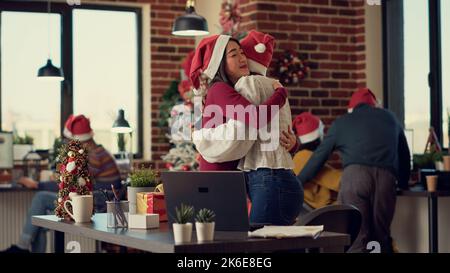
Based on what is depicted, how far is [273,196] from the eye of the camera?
381 centimetres

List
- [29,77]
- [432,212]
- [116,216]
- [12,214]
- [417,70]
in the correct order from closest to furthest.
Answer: [116,216] < [432,212] < [417,70] < [12,214] < [29,77]

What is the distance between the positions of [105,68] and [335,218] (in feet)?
19.4

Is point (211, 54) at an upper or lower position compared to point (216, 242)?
upper

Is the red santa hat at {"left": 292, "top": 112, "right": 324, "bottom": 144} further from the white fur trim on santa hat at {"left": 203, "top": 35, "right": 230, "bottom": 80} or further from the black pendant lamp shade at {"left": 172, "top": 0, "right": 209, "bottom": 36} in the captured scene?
the white fur trim on santa hat at {"left": 203, "top": 35, "right": 230, "bottom": 80}

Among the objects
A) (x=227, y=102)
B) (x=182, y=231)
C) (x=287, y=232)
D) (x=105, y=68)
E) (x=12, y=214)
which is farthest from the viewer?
(x=105, y=68)

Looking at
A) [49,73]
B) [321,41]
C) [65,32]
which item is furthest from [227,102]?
[65,32]

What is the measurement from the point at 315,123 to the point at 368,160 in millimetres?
655

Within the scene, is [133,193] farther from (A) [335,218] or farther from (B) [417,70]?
(B) [417,70]

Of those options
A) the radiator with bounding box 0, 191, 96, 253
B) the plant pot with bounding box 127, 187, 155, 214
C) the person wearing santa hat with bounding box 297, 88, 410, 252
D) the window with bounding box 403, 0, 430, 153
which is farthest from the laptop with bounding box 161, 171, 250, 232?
the radiator with bounding box 0, 191, 96, 253

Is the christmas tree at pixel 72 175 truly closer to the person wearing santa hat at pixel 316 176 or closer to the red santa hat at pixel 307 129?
the person wearing santa hat at pixel 316 176

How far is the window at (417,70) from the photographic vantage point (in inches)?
299

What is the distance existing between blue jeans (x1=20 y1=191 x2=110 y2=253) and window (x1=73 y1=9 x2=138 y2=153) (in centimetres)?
148
